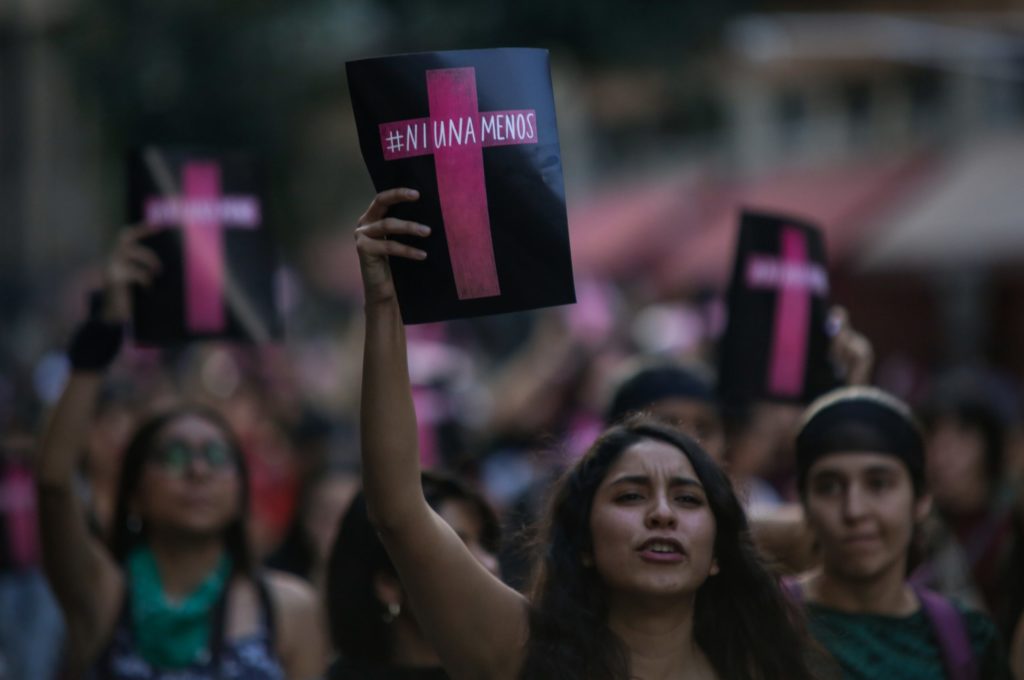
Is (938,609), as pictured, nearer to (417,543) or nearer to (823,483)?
(823,483)

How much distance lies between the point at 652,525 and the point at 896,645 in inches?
39.0

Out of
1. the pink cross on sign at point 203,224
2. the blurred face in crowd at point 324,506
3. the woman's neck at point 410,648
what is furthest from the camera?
the blurred face in crowd at point 324,506

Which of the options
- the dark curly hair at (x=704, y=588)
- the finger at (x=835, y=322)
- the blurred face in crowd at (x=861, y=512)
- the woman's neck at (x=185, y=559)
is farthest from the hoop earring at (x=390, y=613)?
the finger at (x=835, y=322)

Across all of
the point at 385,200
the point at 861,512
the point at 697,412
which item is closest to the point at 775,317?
the point at 697,412

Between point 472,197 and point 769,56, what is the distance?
18.8 meters

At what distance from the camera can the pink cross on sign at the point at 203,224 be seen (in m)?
5.71

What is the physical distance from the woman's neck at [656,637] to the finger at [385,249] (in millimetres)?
798

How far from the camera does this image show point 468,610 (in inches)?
138

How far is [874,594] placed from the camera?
4461mm

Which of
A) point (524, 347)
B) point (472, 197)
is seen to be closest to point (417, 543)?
point (472, 197)

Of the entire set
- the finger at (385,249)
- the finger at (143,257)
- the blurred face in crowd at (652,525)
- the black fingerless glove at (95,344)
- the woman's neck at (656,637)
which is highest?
the finger at (143,257)

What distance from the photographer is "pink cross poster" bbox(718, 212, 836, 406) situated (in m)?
5.49

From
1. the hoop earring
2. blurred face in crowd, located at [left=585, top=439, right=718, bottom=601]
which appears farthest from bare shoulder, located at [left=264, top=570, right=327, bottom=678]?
blurred face in crowd, located at [left=585, top=439, right=718, bottom=601]

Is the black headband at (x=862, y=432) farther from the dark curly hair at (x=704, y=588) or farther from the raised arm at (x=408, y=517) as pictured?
the raised arm at (x=408, y=517)
